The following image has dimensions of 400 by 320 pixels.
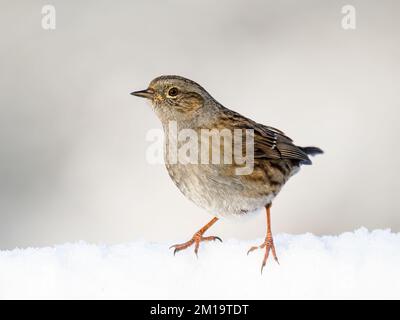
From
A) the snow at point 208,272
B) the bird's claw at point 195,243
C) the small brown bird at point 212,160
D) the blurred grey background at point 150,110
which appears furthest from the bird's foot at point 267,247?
the blurred grey background at point 150,110

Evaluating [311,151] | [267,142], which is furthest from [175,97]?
[311,151]

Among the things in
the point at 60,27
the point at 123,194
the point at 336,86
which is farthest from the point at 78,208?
the point at 336,86

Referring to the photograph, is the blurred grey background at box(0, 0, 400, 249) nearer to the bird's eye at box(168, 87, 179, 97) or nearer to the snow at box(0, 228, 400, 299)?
the bird's eye at box(168, 87, 179, 97)

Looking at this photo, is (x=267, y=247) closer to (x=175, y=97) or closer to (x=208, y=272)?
(x=208, y=272)

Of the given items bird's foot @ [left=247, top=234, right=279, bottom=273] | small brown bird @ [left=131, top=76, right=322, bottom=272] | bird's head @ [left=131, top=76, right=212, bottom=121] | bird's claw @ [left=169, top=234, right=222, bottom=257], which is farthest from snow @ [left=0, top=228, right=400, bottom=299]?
bird's head @ [left=131, top=76, right=212, bottom=121]

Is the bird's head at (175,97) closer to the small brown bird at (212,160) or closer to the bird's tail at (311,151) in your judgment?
the small brown bird at (212,160)
